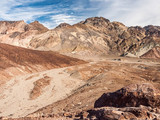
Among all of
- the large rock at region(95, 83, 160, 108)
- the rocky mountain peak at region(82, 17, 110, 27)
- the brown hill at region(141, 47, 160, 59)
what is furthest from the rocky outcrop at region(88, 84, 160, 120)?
the rocky mountain peak at region(82, 17, 110, 27)

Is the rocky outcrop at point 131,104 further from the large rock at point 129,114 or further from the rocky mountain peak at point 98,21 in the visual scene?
the rocky mountain peak at point 98,21

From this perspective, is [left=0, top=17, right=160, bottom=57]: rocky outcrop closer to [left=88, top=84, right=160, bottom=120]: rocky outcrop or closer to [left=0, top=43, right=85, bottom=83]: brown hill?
[left=0, top=43, right=85, bottom=83]: brown hill

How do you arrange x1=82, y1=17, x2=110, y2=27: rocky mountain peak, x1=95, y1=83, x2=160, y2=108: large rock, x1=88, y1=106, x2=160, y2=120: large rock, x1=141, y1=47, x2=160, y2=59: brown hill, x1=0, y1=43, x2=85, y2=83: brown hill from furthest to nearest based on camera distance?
x1=82, y1=17, x2=110, y2=27: rocky mountain peak → x1=141, y1=47, x2=160, y2=59: brown hill → x1=0, y1=43, x2=85, y2=83: brown hill → x1=95, y1=83, x2=160, y2=108: large rock → x1=88, y1=106, x2=160, y2=120: large rock

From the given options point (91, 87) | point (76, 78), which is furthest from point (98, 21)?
point (91, 87)

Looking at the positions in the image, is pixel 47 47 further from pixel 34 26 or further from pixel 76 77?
pixel 76 77

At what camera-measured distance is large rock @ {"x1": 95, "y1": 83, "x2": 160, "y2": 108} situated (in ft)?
26.1

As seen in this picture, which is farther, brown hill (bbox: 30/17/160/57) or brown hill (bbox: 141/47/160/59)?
brown hill (bbox: 30/17/160/57)

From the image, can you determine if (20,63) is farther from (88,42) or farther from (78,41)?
(88,42)

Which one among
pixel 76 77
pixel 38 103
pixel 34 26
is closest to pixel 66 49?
pixel 34 26

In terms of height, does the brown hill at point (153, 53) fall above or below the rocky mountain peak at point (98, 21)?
below

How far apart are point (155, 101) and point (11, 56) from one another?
39.7 meters

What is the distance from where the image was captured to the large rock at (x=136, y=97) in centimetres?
794

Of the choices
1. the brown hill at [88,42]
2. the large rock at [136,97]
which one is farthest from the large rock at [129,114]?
the brown hill at [88,42]

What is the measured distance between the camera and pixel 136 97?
26.6 ft
